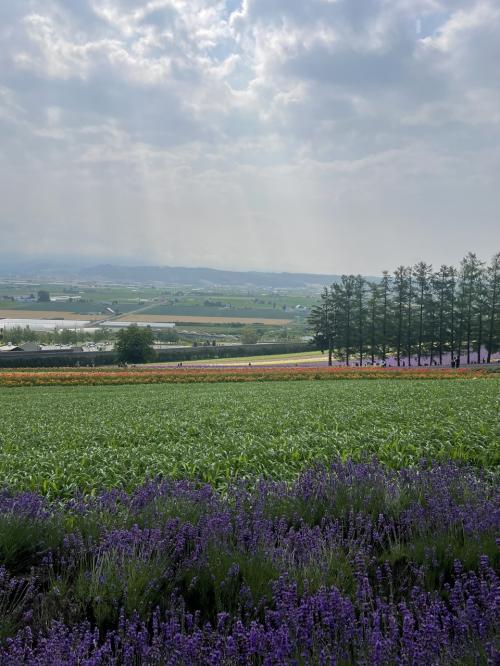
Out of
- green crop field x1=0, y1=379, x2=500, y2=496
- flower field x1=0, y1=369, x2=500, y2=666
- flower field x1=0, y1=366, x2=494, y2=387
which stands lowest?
flower field x1=0, y1=366, x2=494, y2=387

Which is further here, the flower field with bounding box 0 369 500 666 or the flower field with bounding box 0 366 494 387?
the flower field with bounding box 0 366 494 387

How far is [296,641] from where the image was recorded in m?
3.12

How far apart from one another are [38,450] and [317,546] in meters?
8.23

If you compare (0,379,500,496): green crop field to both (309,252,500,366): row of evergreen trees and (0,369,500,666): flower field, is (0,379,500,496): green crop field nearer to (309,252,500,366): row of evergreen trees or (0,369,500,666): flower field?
(0,369,500,666): flower field

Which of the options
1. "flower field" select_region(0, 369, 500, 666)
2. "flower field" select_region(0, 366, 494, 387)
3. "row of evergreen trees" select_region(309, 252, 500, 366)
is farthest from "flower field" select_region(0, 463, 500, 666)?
"row of evergreen trees" select_region(309, 252, 500, 366)

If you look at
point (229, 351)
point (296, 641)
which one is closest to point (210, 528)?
point (296, 641)

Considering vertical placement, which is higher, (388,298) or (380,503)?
(388,298)

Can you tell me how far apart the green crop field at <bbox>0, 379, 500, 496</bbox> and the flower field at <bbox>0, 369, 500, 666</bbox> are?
0.24ft

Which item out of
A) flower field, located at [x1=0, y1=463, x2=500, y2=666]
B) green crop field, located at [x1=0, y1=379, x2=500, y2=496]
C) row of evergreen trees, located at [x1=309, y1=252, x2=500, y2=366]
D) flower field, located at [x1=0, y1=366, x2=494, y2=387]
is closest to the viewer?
flower field, located at [x1=0, y1=463, x2=500, y2=666]

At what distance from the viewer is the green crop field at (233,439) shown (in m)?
8.73

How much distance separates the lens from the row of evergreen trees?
202ft

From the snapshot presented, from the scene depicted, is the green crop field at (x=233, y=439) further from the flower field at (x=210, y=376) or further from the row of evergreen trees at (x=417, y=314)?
the row of evergreen trees at (x=417, y=314)

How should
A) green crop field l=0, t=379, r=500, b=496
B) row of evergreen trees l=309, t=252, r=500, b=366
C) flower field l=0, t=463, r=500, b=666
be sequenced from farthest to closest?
1. row of evergreen trees l=309, t=252, r=500, b=366
2. green crop field l=0, t=379, r=500, b=496
3. flower field l=0, t=463, r=500, b=666

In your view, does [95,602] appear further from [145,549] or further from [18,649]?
[18,649]
